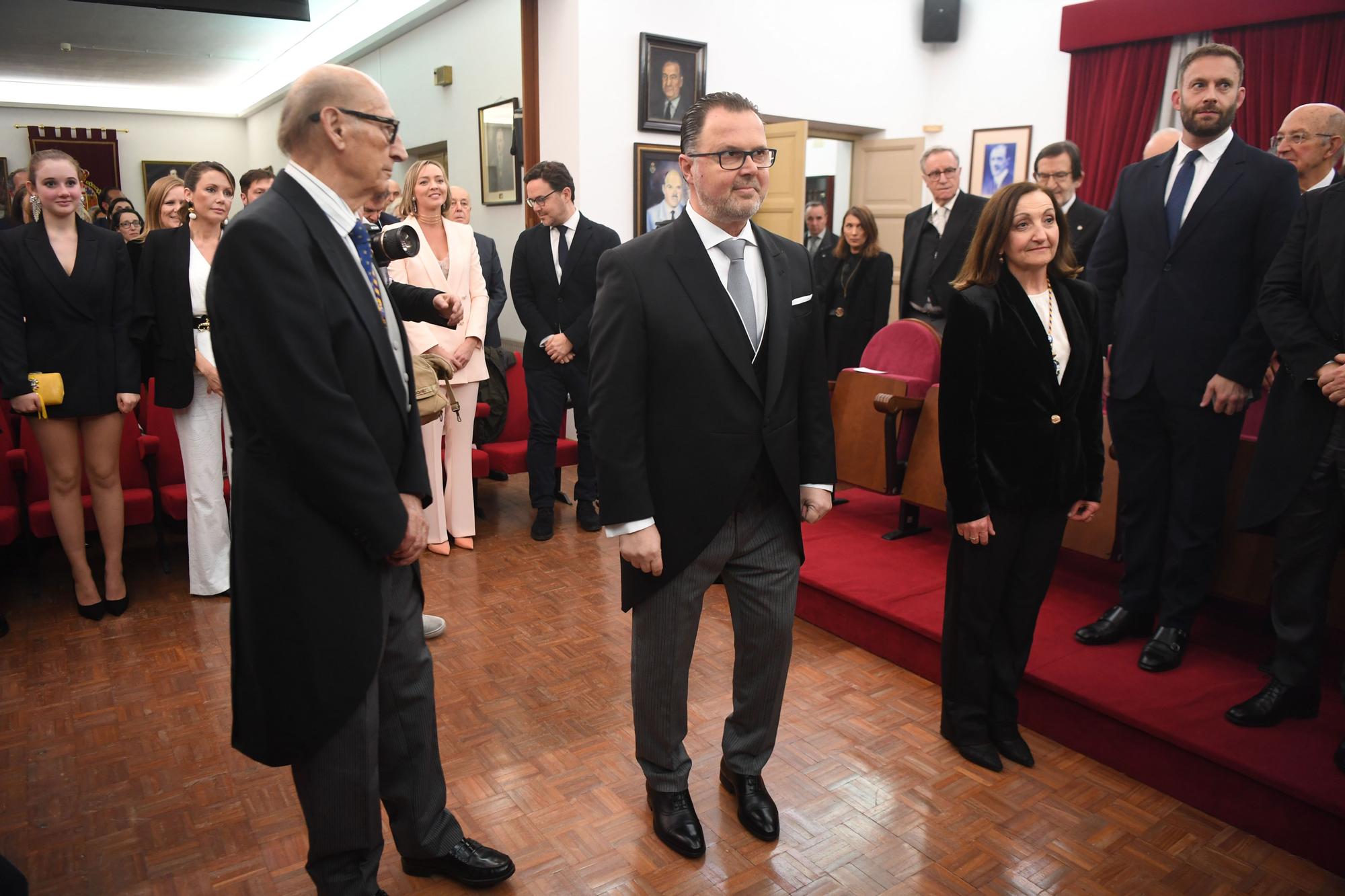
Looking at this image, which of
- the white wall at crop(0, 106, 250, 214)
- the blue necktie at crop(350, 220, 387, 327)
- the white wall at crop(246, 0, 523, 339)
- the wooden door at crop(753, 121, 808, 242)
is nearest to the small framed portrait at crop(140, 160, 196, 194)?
the white wall at crop(0, 106, 250, 214)

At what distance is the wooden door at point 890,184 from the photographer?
25.1 ft

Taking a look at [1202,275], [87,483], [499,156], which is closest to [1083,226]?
[1202,275]

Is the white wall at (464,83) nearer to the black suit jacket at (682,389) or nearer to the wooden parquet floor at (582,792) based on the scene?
the wooden parquet floor at (582,792)

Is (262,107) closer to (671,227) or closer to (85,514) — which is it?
(85,514)

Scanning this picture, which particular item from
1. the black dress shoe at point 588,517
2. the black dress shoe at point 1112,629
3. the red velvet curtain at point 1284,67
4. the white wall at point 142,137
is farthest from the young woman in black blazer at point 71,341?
the white wall at point 142,137

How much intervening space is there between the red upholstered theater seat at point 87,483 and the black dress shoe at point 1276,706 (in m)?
4.04

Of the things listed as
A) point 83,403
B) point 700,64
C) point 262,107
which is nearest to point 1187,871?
point 83,403

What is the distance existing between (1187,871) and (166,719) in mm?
2845

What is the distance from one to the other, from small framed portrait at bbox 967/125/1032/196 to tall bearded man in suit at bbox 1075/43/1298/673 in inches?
192

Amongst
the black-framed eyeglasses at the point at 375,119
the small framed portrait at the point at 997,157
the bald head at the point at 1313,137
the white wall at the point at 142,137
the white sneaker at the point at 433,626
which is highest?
the white wall at the point at 142,137

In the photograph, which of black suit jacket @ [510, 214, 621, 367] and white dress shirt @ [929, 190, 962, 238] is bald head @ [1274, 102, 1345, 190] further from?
black suit jacket @ [510, 214, 621, 367]

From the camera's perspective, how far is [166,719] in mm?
2816

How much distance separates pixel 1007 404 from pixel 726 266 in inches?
35.3

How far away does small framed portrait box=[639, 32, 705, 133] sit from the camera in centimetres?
616
